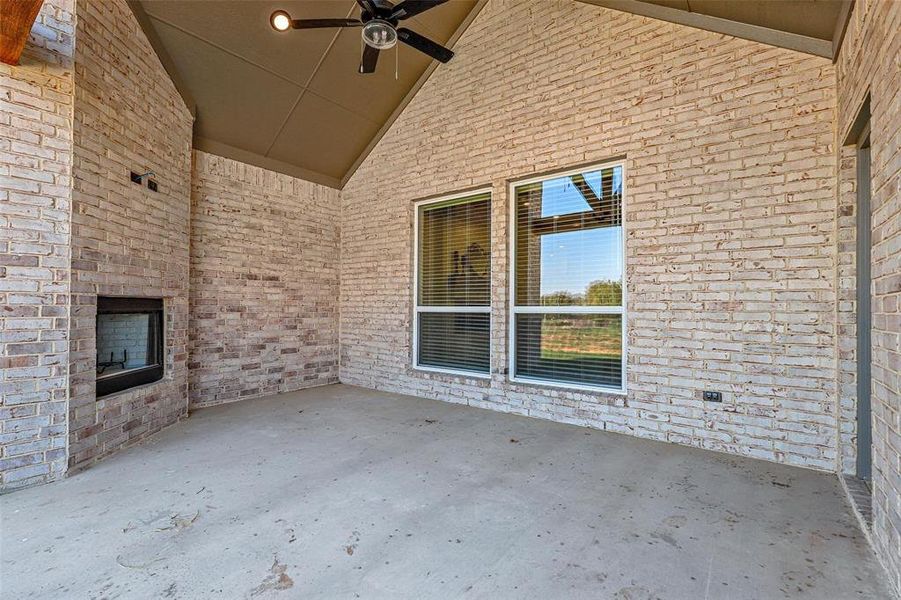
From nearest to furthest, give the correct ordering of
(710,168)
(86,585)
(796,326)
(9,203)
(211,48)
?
(86,585) → (9,203) → (796,326) → (710,168) → (211,48)

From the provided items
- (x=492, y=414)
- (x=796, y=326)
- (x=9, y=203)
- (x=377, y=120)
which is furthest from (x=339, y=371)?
(x=796, y=326)

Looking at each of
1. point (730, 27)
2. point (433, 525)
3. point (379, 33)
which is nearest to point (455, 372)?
point (433, 525)

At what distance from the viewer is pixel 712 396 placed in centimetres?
335

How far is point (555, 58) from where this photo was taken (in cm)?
427

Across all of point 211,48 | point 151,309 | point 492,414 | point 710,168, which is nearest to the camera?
point 710,168

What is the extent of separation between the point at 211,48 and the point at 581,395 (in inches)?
198

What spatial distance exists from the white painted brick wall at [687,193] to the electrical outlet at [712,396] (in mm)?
41

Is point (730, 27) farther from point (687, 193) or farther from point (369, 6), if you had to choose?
point (369, 6)

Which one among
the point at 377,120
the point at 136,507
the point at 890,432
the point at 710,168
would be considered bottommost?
the point at 136,507

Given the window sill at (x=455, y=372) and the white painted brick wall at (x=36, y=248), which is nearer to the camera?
the white painted brick wall at (x=36, y=248)

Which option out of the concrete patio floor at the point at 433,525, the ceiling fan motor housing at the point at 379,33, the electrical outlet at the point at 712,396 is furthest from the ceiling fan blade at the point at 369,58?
the electrical outlet at the point at 712,396

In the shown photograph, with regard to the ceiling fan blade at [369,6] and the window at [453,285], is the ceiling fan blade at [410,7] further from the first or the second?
the window at [453,285]

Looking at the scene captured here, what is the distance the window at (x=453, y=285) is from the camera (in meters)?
4.93

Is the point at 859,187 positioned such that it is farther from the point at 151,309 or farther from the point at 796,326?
the point at 151,309
